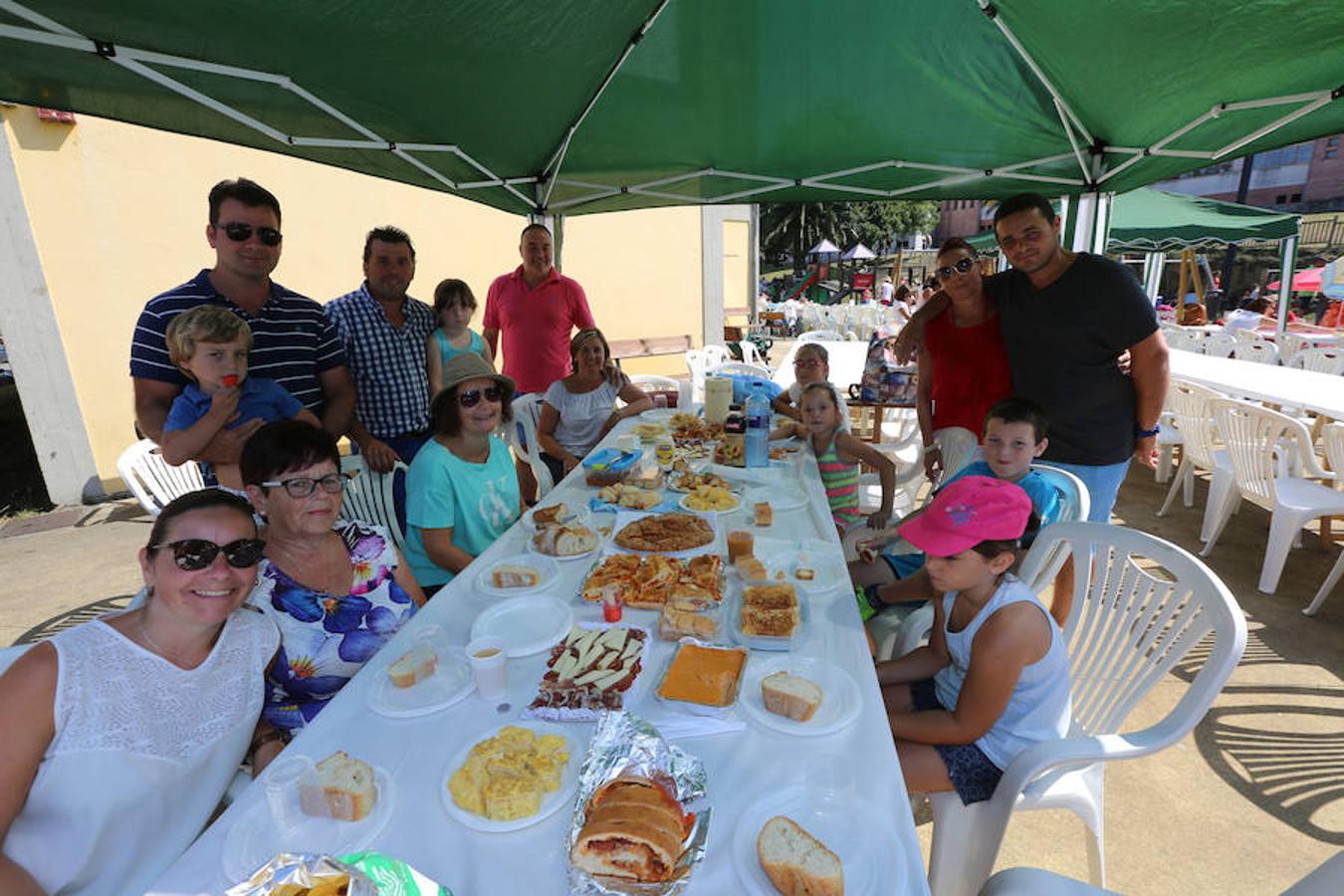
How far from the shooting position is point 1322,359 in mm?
7516

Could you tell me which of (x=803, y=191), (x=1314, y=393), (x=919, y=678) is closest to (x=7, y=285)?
(x=803, y=191)

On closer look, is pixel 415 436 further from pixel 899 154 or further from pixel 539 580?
pixel 899 154

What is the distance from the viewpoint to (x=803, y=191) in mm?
5570

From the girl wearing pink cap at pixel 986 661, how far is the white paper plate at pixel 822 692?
1.50 ft

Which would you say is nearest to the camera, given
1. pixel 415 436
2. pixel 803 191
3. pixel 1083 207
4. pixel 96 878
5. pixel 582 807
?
pixel 582 807

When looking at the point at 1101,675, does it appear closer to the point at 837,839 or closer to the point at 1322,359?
the point at 837,839

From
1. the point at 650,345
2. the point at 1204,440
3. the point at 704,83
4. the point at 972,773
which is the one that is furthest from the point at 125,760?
the point at 650,345

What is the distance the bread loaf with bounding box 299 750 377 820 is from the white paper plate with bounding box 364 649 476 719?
0.24m

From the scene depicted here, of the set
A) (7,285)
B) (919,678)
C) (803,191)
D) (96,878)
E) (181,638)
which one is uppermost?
(803,191)

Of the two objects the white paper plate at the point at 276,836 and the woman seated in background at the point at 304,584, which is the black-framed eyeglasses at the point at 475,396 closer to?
the woman seated in background at the point at 304,584

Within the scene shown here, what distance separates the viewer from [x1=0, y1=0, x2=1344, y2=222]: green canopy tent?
252 centimetres

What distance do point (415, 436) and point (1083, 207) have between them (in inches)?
202

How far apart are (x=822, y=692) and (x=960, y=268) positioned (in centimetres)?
261

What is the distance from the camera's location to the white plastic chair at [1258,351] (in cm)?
818
